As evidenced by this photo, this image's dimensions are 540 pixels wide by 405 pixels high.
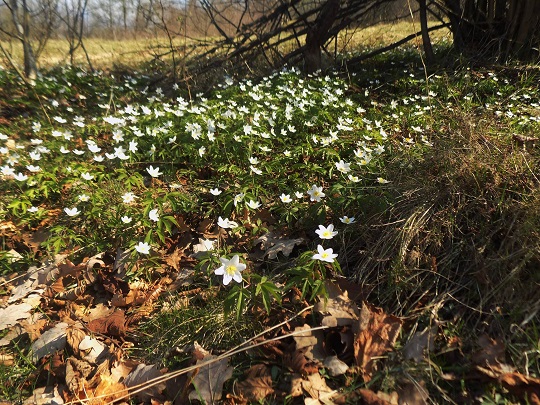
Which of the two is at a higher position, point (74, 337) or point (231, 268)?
point (231, 268)

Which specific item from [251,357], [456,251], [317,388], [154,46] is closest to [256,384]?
[251,357]

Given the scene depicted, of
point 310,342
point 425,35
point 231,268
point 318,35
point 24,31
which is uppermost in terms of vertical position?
point 24,31

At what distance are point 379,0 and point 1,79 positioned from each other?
704 centimetres

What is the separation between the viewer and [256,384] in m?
1.68

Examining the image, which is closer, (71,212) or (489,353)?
(489,353)

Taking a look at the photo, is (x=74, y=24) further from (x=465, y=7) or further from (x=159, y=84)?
(x=465, y=7)

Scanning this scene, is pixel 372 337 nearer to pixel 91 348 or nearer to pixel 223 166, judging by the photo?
pixel 91 348

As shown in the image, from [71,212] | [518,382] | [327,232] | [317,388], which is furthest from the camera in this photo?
[71,212]

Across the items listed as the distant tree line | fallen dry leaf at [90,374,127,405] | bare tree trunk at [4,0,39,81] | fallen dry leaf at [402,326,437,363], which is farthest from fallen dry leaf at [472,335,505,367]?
bare tree trunk at [4,0,39,81]

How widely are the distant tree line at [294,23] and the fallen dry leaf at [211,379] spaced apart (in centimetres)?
592

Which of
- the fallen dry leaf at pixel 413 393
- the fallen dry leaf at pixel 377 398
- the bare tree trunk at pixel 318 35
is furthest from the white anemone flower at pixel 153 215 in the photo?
the bare tree trunk at pixel 318 35

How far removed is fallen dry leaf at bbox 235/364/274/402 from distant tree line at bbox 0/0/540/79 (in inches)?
231

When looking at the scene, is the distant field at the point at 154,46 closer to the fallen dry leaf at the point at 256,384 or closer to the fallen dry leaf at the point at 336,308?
the fallen dry leaf at the point at 336,308

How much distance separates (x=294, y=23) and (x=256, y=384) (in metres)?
6.83
